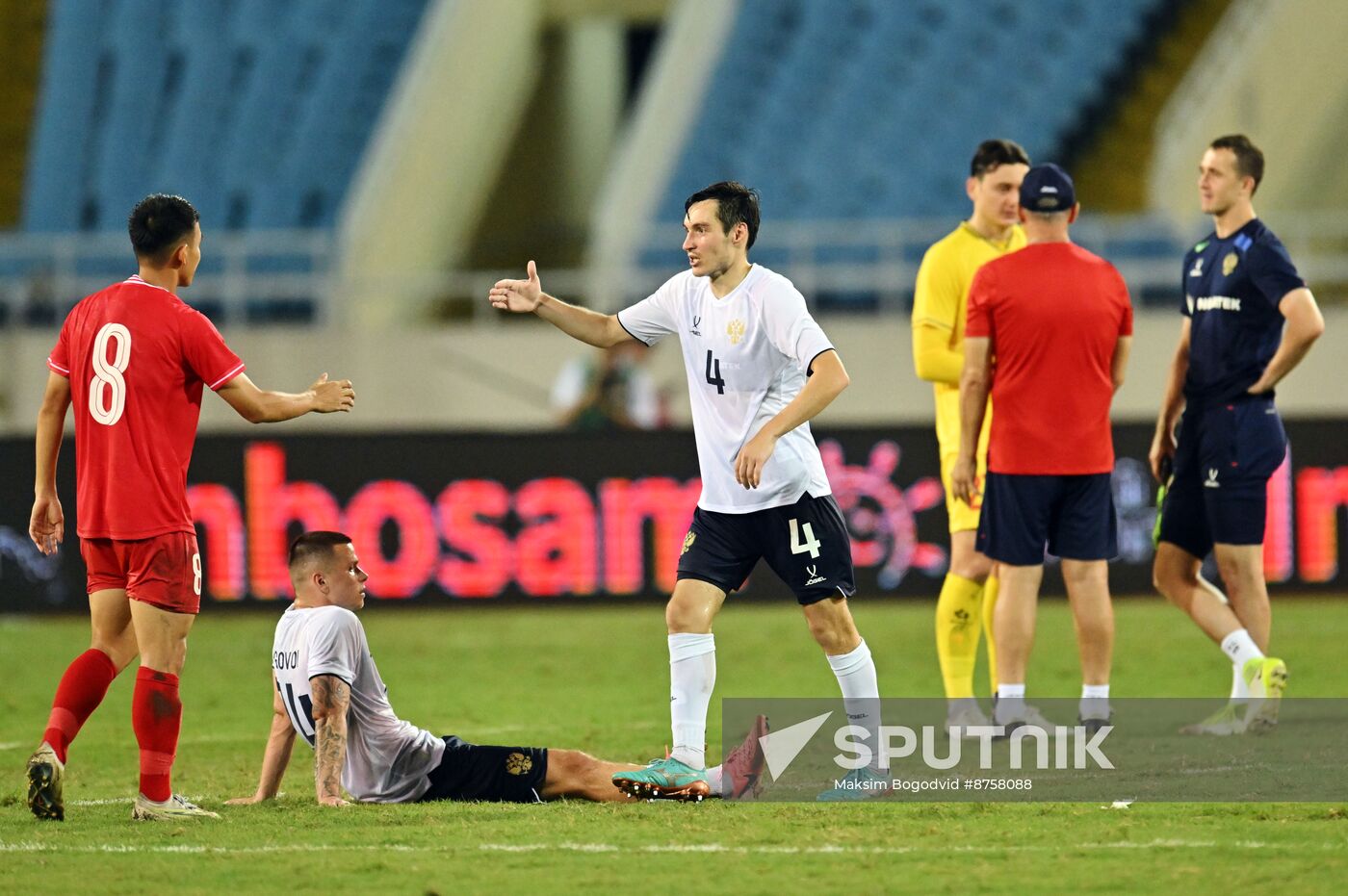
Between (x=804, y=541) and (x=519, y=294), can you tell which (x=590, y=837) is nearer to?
(x=804, y=541)

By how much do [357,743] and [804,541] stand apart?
1668 mm

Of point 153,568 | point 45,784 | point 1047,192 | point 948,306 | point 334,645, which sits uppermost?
point 1047,192

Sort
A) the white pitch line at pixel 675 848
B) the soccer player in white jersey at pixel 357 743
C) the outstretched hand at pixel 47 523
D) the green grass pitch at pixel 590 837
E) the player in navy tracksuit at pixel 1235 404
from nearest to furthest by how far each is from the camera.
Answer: the green grass pitch at pixel 590 837 < the white pitch line at pixel 675 848 < the soccer player in white jersey at pixel 357 743 < the outstretched hand at pixel 47 523 < the player in navy tracksuit at pixel 1235 404

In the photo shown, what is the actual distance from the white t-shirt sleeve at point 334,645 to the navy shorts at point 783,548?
114 cm

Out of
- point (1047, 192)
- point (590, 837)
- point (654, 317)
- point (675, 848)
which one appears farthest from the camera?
point (1047, 192)

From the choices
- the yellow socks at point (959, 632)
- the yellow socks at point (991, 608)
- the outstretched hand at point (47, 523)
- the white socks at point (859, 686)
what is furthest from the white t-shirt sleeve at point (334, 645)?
the yellow socks at point (991, 608)

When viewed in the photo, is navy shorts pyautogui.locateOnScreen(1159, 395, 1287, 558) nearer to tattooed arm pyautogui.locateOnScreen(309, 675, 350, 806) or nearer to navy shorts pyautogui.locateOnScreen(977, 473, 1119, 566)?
navy shorts pyautogui.locateOnScreen(977, 473, 1119, 566)

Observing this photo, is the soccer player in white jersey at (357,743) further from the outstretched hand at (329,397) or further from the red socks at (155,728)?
the outstretched hand at (329,397)

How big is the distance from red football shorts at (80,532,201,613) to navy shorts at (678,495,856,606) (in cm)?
165

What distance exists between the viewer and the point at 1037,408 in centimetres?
776

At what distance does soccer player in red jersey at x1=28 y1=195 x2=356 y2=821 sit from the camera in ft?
21.2

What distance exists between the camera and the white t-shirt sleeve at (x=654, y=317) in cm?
702

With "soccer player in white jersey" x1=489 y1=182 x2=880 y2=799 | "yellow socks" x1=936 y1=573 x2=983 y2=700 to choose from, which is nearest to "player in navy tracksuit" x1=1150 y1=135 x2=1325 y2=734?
"yellow socks" x1=936 y1=573 x2=983 y2=700

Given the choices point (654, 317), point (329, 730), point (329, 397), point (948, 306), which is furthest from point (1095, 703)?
point (329, 397)
